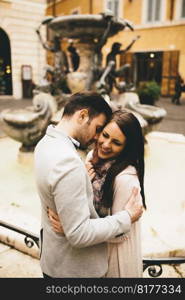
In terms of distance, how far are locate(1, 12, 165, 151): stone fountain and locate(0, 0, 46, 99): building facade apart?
9971 mm

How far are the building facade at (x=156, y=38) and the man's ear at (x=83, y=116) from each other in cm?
1805

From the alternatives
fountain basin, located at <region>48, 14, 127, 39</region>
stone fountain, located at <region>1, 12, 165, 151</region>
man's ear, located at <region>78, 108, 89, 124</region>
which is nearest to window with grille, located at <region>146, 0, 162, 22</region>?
stone fountain, located at <region>1, 12, 165, 151</region>

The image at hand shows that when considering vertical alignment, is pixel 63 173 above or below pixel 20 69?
below

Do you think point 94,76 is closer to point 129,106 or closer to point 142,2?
point 129,106

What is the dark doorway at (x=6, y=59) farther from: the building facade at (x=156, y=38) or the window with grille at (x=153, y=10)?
the window with grille at (x=153, y=10)

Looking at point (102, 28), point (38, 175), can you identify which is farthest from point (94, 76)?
point (38, 175)

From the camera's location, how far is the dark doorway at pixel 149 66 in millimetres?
19266

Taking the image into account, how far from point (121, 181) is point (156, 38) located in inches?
779

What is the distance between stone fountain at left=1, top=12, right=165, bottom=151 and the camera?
504 centimetres

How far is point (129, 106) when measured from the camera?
598 centimetres

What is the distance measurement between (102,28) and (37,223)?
14.2 feet

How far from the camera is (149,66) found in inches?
772

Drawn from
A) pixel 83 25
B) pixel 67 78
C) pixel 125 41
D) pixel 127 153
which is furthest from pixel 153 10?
pixel 127 153

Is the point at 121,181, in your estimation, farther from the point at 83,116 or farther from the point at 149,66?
the point at 149,66
